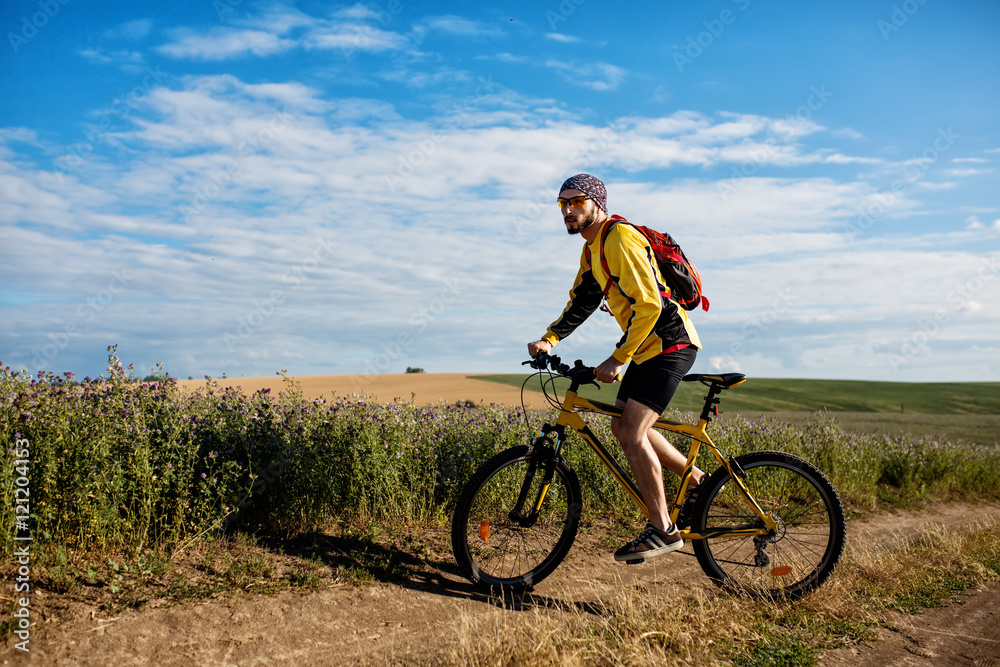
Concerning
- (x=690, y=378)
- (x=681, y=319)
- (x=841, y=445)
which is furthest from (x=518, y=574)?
(x=841, y=445)

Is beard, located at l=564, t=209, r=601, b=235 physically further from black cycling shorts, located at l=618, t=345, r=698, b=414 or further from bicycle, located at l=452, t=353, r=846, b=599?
black cycling shorts, located at l=618, t=345, r=698, b=414

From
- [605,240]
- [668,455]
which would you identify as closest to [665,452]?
[668,455]

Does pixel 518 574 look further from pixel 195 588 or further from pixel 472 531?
pixel 195 588

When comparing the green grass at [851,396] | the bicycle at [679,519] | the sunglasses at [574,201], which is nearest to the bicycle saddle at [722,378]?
the bicycle at [679,519]

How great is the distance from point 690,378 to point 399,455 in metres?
2.63

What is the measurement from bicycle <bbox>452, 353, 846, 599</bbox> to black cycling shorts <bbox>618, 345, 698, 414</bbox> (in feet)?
0.84

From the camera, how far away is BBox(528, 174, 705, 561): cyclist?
13.8ft

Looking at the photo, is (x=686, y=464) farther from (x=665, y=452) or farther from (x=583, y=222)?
(x=583, y=222)

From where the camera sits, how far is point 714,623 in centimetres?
394

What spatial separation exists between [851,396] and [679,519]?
36.5 meters

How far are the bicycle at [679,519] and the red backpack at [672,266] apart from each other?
0.60 meters

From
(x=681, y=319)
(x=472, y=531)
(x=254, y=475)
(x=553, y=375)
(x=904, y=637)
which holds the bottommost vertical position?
(x=904, y=637)

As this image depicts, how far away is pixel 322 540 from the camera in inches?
205

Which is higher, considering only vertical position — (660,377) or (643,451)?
(660,377)
